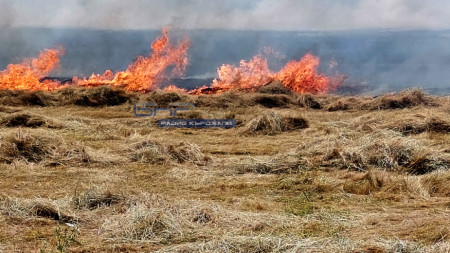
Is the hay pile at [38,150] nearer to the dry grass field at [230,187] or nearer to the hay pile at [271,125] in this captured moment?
the dry grass field at [230,187]

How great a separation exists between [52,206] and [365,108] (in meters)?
15.4

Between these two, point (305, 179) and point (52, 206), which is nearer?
point (52, 206)

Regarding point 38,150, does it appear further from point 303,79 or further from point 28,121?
point 303,79

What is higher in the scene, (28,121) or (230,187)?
(28,121)

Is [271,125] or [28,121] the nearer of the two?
[271,125]

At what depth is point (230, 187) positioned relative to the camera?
25.7ft

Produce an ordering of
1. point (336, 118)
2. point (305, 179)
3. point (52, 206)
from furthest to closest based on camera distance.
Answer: point (336, 118)
point (305, 179)
point (52, 206)

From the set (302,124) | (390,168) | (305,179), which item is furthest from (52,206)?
(302,124)

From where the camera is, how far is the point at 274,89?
22672 mm

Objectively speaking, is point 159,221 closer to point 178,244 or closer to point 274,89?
point 178,244

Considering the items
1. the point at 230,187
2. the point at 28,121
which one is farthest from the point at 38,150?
the point at 28,121

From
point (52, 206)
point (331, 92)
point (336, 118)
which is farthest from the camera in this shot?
point (331, 92)

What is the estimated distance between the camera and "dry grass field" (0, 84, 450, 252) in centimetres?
521

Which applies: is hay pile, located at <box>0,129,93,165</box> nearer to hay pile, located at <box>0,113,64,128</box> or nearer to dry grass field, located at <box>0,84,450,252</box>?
dry grass field, located at <box>0,84,450,252</box>
